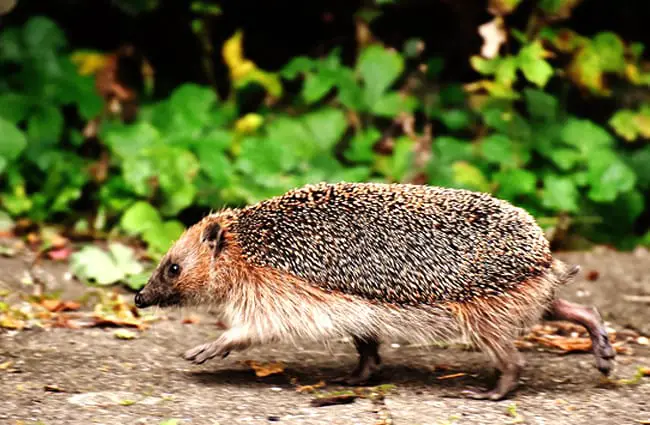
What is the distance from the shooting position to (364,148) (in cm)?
803

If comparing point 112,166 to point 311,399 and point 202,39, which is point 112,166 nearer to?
point 202,39

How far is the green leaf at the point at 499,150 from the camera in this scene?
776 cm

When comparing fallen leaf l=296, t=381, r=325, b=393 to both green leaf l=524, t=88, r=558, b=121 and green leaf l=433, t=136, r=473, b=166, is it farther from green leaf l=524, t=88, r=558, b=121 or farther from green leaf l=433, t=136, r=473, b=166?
green leaf l=524, t=88, r=558, b=121

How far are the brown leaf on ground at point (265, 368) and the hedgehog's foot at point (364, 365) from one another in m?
0.33

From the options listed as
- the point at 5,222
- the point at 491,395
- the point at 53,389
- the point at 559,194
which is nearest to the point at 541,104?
the point at 559,194

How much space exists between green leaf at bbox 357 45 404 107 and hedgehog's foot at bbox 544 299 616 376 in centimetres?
325

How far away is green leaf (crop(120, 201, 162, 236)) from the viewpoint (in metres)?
7.37

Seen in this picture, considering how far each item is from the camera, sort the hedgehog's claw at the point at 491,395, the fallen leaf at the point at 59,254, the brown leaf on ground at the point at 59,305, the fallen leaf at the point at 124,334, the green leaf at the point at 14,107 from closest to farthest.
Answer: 1. the hedgehog's claw at the point at 491,395
2. the fallen leaf at the point at 124,334
3. the brown leaf on ground at the point at 59,305
4. the fallen leaf at the point at 59,254
5. the green leaf at the point at 14,107

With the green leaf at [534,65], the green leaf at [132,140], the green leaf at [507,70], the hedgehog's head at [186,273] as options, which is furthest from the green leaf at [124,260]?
the green leaf at [534,65]

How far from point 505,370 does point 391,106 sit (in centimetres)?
350

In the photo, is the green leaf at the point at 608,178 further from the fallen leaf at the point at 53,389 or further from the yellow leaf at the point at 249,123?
the fallen leaf at the point at 53,389

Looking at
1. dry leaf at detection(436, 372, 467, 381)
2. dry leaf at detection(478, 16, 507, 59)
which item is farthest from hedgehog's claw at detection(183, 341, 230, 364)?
dry leaf at detection(478, 16, 507, 59)

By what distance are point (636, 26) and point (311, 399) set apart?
17.5ft

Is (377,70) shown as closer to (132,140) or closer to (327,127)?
(327,127)
